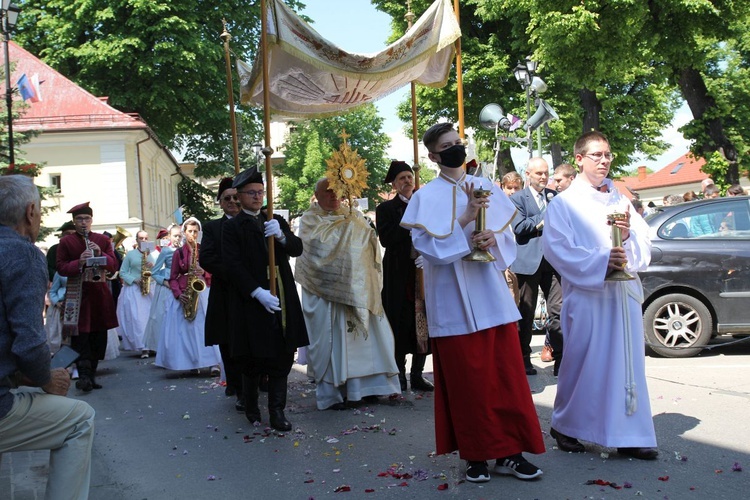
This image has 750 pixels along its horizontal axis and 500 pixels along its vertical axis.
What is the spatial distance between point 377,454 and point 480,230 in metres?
1.81

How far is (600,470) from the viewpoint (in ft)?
17.0

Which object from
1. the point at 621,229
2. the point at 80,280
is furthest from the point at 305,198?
the point at 621,229

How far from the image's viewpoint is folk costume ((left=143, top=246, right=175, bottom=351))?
38.3 ft

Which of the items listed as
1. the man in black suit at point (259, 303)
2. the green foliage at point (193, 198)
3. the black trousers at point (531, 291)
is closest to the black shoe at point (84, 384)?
the man in black suit at point (259, 303)

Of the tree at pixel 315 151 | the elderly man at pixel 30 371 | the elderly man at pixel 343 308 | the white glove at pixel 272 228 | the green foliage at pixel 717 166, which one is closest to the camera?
the elderly man at pixel 30 371

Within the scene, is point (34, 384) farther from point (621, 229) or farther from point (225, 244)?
point (621, 229)

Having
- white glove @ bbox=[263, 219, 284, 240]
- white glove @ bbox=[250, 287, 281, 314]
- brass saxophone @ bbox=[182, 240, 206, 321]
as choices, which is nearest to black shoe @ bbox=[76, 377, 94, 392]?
brass saxophone @ bbox=[182, 240, 206, 321]

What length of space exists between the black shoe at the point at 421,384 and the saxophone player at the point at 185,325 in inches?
124

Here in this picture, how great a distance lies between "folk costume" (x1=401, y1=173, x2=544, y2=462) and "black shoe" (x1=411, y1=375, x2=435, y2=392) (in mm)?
3020

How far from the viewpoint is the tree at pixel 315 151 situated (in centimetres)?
5912

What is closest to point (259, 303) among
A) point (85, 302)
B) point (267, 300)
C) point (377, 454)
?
point (267, 300)

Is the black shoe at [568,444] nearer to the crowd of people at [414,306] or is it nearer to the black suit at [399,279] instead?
the crowd of people at [414,306]

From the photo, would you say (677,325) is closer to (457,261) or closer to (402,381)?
(402,381)

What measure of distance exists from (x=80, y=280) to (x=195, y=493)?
16.6ft
